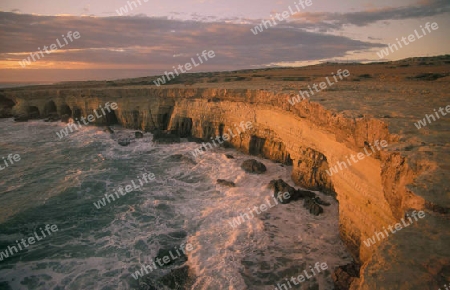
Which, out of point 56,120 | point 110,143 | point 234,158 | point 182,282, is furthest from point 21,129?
point 182,282

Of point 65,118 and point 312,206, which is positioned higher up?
point 65,118

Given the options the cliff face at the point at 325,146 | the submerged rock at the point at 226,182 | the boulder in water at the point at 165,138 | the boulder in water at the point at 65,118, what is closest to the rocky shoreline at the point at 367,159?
the cliff face at the point at 325,146

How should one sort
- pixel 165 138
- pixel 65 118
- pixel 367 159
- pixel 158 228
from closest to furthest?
pixel 367 159
pixel 158 228
pixel 165 138
pixel 65 118

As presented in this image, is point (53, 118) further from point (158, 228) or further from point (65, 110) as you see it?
point (158, 228)

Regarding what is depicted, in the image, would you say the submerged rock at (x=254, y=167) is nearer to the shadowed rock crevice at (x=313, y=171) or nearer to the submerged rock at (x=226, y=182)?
the submerged rock at (x=226, y=182)

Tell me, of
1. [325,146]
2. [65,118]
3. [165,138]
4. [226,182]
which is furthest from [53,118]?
[325,146]

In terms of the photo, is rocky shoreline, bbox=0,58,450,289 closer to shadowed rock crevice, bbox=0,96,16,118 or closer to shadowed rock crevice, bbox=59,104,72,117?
shadowed rock crevice, bbox=59,104,72,117
